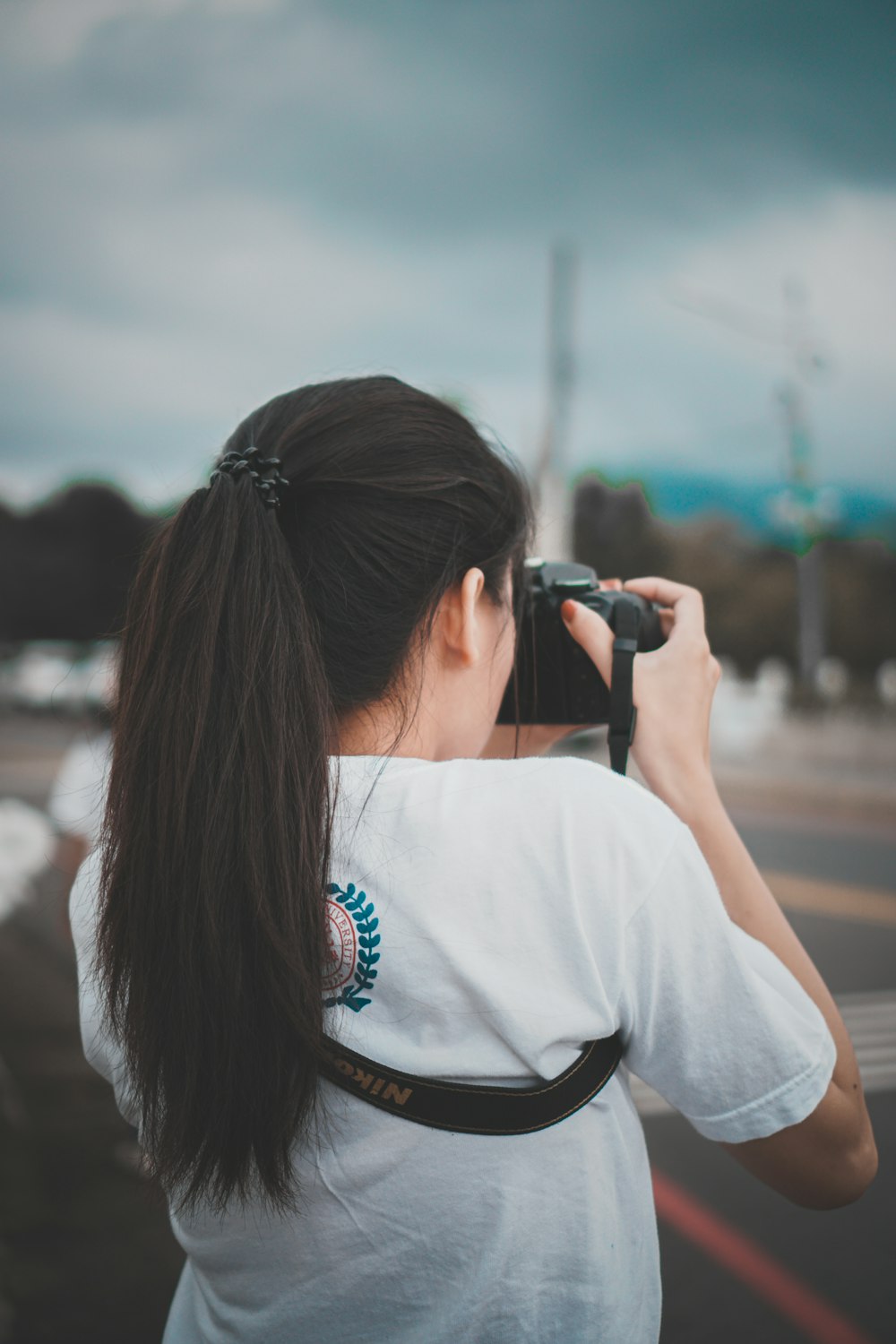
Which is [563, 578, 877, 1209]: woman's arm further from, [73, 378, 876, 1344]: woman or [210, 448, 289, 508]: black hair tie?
[210, 448, 289, 508]: black hair tie

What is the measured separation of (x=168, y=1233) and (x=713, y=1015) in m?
2.18

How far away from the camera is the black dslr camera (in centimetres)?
99

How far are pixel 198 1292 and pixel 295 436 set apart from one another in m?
0.75

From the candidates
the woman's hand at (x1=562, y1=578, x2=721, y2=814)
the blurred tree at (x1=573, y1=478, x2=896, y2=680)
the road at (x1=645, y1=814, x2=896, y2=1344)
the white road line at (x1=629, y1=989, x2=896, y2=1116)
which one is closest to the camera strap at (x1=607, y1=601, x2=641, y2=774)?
the woman's hand at (x1=562, y1=578, x2=721, y2=814)

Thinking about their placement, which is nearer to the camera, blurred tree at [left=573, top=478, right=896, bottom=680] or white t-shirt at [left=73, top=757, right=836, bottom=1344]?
white t-shirt at [left=73, top=757, right=836, bottom=1344]

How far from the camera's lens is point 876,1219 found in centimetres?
248

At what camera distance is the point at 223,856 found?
76cm

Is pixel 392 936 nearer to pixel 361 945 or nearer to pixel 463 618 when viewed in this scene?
pixel 361 945

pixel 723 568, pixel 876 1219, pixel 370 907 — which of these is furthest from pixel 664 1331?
pixel 723 568

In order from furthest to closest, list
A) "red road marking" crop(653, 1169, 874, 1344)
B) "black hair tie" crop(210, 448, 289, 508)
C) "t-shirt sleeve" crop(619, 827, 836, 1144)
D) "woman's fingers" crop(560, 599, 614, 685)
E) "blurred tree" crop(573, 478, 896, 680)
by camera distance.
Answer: "blurred tree" crop(573, 478, 896, 680) → "red road marking" crop(653, 1169, 874, 1344) → "woman's fingers" crop(560, 599, 614, 685) → "black hair tie" crop(210, 448, 289, 508) → "t-shirt sleeve" crop(619, 827, 836, 1144)

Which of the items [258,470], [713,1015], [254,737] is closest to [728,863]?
[713,1015]

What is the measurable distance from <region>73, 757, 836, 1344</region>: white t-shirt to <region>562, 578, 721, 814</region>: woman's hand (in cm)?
14

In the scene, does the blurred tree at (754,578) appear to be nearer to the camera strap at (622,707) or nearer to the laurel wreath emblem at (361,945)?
the camera strap at (622,707)

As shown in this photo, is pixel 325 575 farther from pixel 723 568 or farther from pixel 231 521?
pixel 723 568
